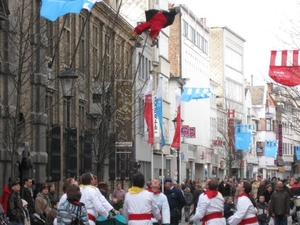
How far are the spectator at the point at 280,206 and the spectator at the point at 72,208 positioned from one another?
14.4 meters

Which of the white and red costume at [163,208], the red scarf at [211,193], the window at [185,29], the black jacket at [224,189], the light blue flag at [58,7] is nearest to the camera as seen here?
the red scarf at [211,193]

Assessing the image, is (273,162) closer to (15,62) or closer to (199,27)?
(199,27)

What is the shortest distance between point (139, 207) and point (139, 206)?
0.02 meters

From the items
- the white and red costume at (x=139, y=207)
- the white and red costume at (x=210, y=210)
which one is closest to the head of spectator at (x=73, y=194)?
the white and red costume at (x=139, y=207)

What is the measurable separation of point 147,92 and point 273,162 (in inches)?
3424

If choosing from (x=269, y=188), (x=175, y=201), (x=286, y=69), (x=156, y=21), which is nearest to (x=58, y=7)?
(x=175, y=201)

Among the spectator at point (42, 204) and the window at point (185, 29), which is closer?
the spectator at point (42, 204)

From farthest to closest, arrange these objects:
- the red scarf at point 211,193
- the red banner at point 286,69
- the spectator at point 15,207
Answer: the red banner at point 286,69, the spectator at point 15,207, the red scarf at point 211,193

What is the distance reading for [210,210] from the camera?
19.2 metres

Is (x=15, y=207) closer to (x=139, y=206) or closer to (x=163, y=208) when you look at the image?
(x=163, y=208)

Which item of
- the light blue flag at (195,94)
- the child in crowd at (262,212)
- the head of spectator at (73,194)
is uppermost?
the light blue flag at (195,94)

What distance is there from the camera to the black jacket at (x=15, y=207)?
814 inches

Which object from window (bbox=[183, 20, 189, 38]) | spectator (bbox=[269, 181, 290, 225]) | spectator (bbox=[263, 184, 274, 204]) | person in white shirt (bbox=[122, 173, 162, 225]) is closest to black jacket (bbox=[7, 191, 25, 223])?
person in white shirt (bbox=[122, 173, 162, 225])

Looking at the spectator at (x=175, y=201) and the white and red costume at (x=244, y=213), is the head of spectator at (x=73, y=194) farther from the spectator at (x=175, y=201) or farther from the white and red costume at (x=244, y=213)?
the spectator at (x=175, y=201)
